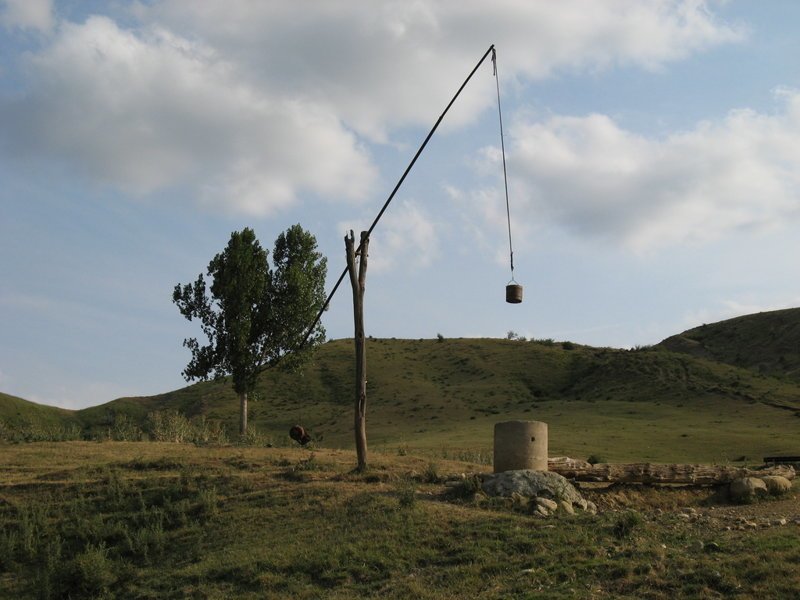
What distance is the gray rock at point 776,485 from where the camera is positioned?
1842 cm

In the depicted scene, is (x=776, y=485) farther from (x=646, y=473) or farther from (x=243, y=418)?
(x=243, y=418)

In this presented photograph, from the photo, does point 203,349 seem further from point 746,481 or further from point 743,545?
point 743,545

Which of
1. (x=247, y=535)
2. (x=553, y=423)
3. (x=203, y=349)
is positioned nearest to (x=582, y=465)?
(x=247, y=535)

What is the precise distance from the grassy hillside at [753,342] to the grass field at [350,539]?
5959cm

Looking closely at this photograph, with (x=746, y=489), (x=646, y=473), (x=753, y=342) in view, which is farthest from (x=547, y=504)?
(x=753, y=342)

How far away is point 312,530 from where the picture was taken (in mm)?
15031

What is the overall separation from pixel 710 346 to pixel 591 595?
84.8 m

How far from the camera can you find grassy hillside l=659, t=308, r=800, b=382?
76.1 m

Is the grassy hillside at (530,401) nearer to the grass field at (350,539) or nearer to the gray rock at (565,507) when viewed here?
the grass field at (350,539)

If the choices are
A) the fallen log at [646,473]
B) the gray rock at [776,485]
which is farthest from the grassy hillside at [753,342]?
the fallen log at [646,473]

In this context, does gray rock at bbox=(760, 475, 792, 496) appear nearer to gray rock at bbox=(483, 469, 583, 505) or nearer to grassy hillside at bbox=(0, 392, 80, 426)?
gray rock at bbox=(483, 469, 583, 505)

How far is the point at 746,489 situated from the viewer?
18.2m

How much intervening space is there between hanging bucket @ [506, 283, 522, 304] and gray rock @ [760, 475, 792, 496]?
7.18 metres

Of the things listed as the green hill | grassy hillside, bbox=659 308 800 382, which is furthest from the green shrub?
grassy hillside, bbox=659 308 800 382
